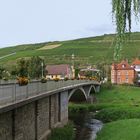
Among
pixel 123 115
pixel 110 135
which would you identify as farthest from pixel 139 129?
pixel 123 115

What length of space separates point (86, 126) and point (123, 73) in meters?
112

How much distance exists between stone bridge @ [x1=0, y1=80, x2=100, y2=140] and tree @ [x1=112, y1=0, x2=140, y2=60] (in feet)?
28.8

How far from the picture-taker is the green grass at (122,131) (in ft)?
139

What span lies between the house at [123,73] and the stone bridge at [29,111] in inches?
4682

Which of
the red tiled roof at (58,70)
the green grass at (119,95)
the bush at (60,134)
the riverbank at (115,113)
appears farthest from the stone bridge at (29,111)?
the red tiled roof at (58,70)

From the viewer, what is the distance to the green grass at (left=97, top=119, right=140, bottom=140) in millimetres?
42447

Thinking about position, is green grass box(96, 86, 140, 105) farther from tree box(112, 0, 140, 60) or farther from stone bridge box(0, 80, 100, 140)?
tree box(112, 0, 140, 60)

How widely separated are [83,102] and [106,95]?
67.1 feet

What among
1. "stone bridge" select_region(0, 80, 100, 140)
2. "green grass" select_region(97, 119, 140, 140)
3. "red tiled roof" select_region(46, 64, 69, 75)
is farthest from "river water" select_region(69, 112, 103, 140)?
"red tiled roof" select_region(46, 64, 69, 75)

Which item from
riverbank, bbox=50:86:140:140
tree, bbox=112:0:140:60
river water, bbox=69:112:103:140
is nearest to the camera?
tree, bbox=112:0:140:60

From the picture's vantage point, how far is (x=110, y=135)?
45.5 metres

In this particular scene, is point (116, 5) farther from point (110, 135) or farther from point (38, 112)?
point (110, 135)

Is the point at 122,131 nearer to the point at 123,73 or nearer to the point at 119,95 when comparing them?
the point at 119,95

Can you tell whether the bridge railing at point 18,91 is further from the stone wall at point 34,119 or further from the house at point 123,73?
the house at point 123,73
